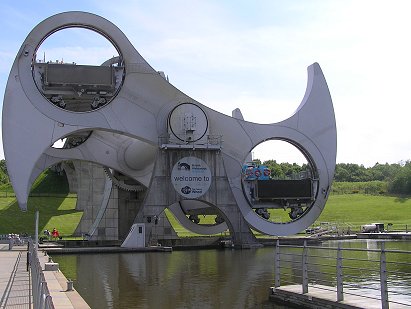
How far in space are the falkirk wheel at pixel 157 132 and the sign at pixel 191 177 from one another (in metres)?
0.05

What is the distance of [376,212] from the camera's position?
63.1 m

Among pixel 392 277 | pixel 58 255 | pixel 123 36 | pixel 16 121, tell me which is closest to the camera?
pixel 392 277

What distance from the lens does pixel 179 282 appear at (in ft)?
49.1

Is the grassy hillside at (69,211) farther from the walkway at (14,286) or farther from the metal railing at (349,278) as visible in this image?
the metal railing at (349,278)

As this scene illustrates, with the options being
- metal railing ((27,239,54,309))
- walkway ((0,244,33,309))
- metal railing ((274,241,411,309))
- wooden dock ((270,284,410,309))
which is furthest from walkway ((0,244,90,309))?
metal railing ((274,241,411,309))

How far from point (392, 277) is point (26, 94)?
70.8 feet

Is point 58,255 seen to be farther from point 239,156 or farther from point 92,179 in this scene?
point 92,179

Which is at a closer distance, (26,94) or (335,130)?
(26,94)

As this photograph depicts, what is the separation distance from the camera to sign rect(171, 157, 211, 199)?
31.2 meters

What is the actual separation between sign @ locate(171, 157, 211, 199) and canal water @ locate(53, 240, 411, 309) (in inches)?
383

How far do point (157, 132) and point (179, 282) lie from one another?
17658 millimetres

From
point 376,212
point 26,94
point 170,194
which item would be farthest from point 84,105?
point 376,212

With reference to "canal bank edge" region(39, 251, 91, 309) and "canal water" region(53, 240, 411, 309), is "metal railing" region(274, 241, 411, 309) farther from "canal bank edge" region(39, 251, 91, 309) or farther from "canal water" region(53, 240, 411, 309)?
"canal bank edge" region(39, 251, 91, 309)

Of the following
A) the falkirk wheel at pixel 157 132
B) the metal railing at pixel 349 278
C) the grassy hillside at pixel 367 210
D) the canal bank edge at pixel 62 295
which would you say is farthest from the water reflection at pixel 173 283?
the grassy hillside at pixel 367 210
